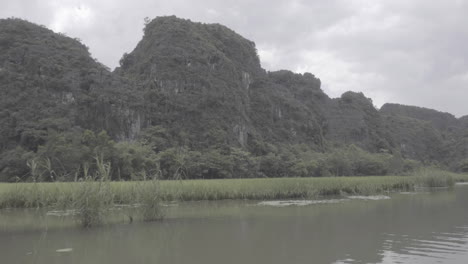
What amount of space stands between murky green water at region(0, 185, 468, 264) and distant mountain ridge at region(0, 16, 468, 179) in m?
36.7

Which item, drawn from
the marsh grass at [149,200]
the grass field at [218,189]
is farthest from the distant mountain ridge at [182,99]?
the marsh grass at [149,200]

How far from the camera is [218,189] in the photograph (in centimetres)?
2078

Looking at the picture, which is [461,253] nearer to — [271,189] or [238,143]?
[271,189]

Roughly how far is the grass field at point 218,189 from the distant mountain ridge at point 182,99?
30.3m

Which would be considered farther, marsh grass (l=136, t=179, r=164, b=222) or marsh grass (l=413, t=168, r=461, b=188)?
marsh grass (l=413, t=168, r=461, b=188)

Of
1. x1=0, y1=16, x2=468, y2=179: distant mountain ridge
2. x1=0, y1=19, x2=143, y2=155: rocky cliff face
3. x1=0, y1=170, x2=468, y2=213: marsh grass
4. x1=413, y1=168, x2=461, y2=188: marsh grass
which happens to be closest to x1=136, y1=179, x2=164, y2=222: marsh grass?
x1=0, y1=170, x2=468, y2=213: marsh grass

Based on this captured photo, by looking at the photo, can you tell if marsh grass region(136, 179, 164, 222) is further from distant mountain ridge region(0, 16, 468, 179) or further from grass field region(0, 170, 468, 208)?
distant mountain ridge region(0, 16, 468, 179)

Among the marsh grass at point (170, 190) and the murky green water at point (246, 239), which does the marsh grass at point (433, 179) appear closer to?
the marsh grass at point (170, 190)

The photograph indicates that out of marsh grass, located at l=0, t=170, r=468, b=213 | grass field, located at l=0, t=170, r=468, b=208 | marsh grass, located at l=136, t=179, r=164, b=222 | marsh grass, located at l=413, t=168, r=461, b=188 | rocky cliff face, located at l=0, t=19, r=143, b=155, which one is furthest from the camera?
rocky cliff face, located at l=0, t=19, r=143, b=155

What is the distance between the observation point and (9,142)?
51.1 metres

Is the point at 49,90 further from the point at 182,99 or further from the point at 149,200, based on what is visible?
the point at 149,200

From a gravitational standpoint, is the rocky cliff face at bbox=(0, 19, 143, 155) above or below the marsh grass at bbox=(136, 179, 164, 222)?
above

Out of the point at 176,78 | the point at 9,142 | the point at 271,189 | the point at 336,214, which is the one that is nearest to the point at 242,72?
the point at 176,78

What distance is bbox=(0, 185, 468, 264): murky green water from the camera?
745cm
